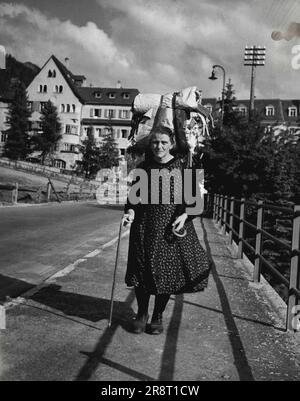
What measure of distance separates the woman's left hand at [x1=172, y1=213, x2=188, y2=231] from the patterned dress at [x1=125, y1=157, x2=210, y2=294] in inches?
3.6

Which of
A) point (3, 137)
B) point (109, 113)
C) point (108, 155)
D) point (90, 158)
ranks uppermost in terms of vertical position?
point (109, 113)

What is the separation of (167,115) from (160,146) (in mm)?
484

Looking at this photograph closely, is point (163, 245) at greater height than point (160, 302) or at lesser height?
greater

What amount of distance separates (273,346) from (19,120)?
63.8m

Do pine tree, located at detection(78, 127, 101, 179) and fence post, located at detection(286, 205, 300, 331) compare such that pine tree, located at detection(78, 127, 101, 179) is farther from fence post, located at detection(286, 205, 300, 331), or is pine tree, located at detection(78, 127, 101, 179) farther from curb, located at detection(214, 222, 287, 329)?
fence post, located at detection(286, 205, 300, 331)

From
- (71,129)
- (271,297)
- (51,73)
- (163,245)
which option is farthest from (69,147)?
(163,245)

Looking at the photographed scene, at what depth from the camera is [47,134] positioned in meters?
66.2

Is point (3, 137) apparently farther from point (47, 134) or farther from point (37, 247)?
point (37, 247)

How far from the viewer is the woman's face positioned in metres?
4.14

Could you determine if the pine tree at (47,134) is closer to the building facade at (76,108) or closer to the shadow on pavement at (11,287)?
the building facade at (76,108)

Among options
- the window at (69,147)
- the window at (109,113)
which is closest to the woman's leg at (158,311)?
the window at (69,147)

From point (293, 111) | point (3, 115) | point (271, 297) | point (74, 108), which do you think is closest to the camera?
point (271, 297)

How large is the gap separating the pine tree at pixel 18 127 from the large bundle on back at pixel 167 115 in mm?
60524
